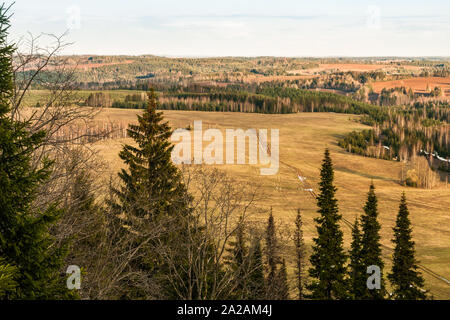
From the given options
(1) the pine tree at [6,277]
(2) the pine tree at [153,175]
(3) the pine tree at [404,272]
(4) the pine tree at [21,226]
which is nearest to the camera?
(1) the pine tree at [6,277]

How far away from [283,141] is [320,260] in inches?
5557

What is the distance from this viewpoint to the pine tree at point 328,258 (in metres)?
32.5

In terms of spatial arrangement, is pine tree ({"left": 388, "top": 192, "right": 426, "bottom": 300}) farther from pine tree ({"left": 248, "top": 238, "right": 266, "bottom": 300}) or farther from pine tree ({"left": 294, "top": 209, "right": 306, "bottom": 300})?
pine tree ({"left": 248, "top": 238, "right": 266, "bottom": 300})

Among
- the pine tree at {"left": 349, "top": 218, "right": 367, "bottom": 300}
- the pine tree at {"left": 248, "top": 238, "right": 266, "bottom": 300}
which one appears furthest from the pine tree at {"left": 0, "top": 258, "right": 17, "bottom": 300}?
the pine tree at {"left": 349, "top": 218, "right": 367, "bottom": 300}

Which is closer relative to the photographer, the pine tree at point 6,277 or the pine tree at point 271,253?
the pine tree at point 6,277

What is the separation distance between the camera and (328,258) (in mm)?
33094

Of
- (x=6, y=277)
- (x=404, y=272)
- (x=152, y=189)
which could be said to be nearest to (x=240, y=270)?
(x=152, y=189)

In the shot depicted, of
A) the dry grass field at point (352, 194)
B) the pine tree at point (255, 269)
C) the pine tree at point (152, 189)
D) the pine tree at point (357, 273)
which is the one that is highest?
the pine tree at point (152, 189)

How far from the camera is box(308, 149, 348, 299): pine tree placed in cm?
3247

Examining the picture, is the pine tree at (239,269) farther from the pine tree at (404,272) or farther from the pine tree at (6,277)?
the pine tree at (404,272)

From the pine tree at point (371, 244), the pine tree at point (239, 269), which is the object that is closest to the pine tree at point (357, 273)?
the pine tree at point (371, 244)

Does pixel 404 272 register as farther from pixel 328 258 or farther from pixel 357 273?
pixel 328 258
